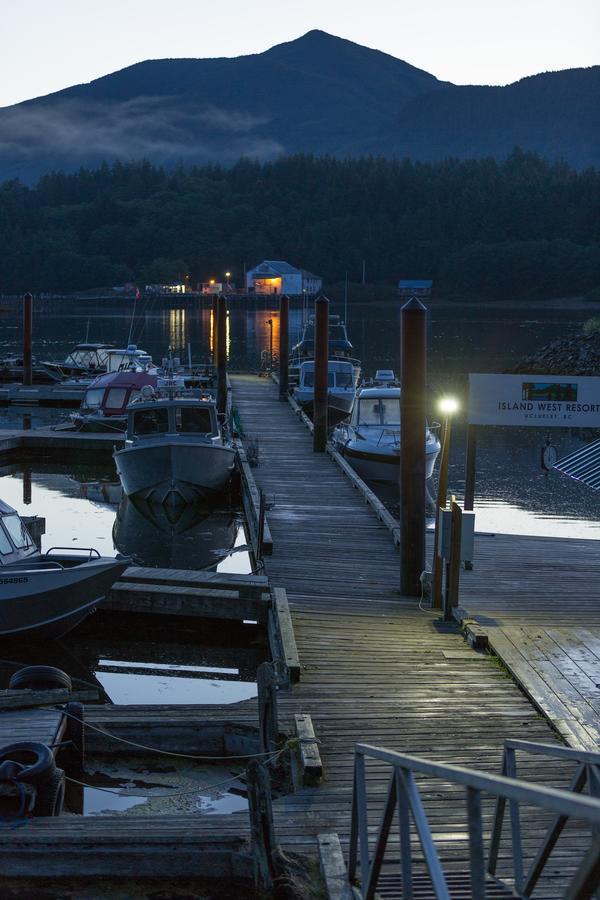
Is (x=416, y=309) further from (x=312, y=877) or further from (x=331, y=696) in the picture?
(x=312, y=877)

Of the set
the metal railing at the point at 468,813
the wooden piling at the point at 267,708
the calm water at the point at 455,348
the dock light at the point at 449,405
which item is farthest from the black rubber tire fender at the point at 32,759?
the calm water at the point at 455,348

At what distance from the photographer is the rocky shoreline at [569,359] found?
5659 cm

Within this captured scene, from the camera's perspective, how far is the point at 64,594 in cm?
1477

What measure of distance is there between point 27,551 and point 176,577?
7.22ft

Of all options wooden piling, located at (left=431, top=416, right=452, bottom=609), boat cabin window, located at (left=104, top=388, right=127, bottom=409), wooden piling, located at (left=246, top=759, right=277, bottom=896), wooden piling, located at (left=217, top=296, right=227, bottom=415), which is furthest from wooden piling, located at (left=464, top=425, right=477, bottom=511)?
wooden piling, located at (left=217, top=296, right=227, bottom=415)

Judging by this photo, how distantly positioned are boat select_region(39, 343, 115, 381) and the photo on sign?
3950 cm

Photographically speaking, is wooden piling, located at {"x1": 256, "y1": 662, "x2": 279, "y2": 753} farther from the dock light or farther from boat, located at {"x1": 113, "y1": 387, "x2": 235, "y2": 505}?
boat, located at {"x1": 113, "y1": 387, "x2": 235, "y2": 505}

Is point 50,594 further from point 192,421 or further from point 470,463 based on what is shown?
point 192,421

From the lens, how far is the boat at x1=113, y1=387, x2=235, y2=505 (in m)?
25.4

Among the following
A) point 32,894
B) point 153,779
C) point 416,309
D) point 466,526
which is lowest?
point 153,779

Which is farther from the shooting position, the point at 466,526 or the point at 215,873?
the point at 466,526

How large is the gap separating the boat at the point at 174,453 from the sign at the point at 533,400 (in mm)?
12259

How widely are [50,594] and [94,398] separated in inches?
838

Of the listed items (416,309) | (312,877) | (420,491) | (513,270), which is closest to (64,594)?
(420,491)
